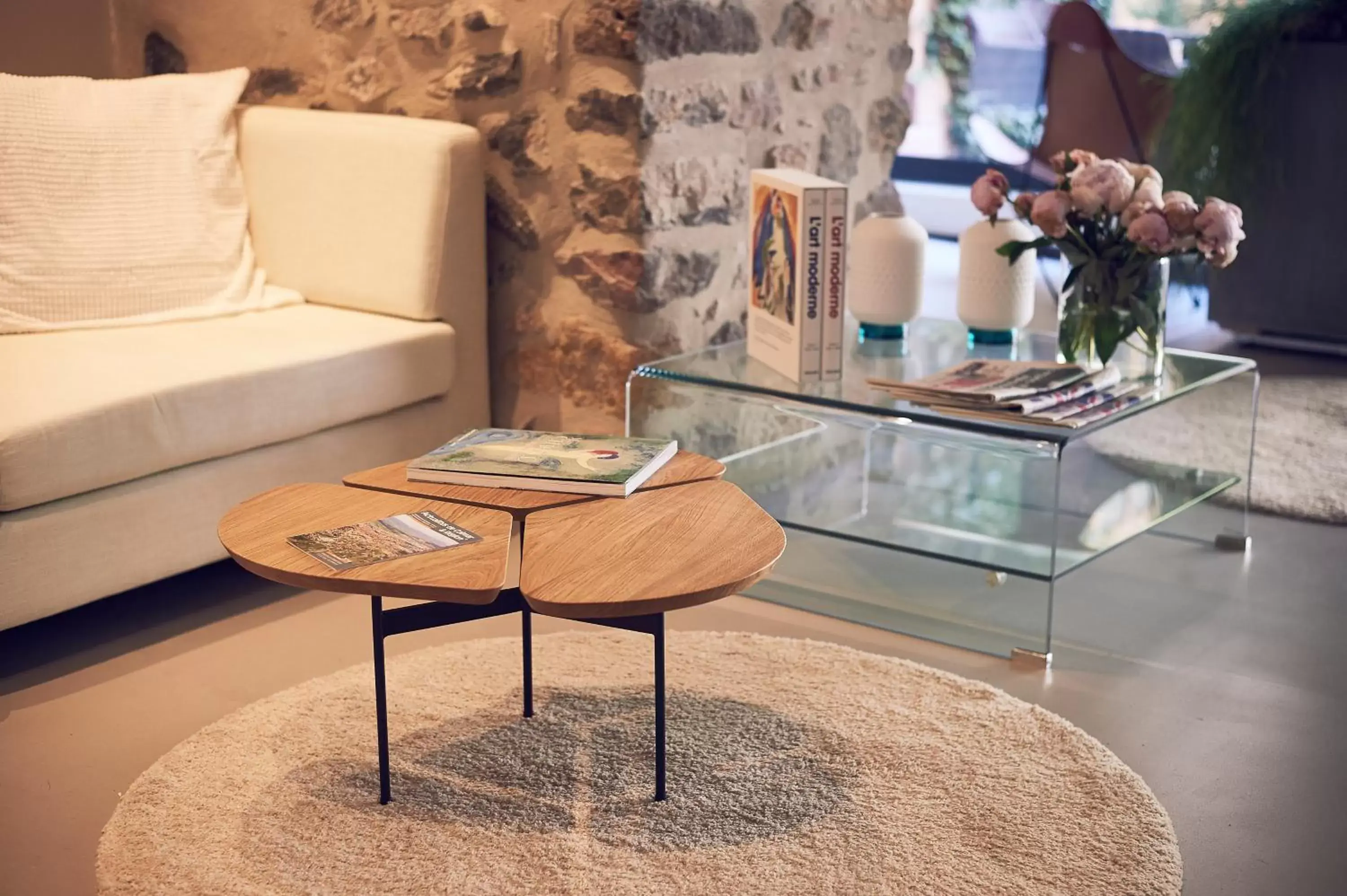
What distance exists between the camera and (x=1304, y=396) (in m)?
4.05

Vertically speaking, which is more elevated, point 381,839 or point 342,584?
point 342,584

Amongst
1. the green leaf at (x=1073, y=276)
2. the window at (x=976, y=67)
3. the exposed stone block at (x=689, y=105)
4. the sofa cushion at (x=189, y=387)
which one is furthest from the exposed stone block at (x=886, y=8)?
the window at (x=976, y=67)

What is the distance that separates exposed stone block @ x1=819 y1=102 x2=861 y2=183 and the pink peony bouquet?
0.72 meters

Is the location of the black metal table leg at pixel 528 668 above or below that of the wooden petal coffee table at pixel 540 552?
below

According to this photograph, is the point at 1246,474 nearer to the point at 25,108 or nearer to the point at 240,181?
the point at 240,181

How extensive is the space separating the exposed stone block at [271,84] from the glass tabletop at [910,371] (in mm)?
1182

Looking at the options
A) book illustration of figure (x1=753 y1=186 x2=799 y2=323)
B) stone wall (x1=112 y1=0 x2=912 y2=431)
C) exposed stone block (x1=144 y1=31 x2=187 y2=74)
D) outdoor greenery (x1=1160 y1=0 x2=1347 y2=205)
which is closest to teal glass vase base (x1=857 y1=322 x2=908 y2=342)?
book illustration of figure (x1=753 y1=186 x2=799 y2=323)

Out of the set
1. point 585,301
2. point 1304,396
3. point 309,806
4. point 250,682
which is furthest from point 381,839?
point 1304,396

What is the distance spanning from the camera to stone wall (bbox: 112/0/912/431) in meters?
2.98

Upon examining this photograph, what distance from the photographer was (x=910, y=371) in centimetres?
276

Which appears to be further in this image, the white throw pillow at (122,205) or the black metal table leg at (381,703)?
the white throw pillow at (122,205)

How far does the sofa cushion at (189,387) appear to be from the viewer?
2.30m

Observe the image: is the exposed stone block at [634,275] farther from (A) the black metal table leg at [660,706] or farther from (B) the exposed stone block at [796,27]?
(A) the black metal table leg at [660,706]

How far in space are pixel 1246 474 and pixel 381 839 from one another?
6.60 feet
